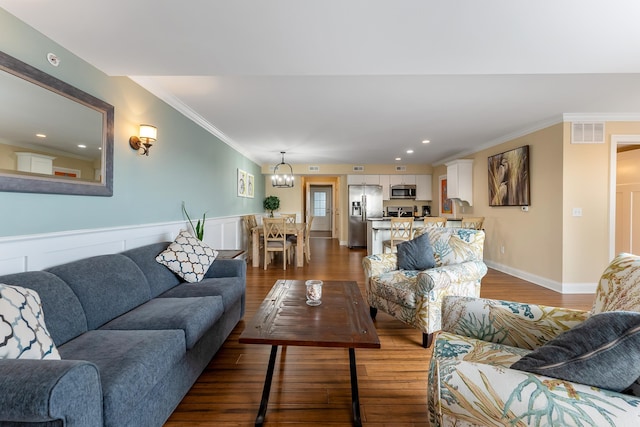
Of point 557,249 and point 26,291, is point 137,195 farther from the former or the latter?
point 557,249

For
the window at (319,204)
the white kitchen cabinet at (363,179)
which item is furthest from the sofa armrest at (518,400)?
the window at (319,204)

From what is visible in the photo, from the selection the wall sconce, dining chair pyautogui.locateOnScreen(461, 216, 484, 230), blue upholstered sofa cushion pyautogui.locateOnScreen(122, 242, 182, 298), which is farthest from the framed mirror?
dining chair pyautogui.locateOnScreen(461, 216, 484, 230)

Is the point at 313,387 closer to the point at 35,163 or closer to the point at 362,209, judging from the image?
the point at 35,163

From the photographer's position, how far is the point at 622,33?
1.71m

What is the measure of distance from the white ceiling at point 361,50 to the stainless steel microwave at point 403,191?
4438 millimetres

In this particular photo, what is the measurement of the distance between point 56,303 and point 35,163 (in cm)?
91

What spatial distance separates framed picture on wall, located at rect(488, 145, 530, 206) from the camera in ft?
14.2

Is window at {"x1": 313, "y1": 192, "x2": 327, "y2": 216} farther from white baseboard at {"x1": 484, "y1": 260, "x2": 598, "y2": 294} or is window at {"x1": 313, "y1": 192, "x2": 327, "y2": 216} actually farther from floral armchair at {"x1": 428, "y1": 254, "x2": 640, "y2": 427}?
floral armchair at {"x1": 428, "y1": 254, "x2": 640, "y2": 427}

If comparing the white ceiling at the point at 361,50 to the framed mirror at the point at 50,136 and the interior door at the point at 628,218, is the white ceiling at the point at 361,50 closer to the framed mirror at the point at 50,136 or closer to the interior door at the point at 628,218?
the framed mirror at the point at 50,136

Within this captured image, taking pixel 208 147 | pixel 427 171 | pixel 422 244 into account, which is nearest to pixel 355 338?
pixel 422 244

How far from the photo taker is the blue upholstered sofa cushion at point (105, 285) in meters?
1.63

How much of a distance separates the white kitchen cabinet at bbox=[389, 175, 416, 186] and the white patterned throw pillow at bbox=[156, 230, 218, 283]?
6323mm

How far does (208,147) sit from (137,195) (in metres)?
1.88

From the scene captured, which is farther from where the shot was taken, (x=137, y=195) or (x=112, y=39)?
(x=137, y=195)
